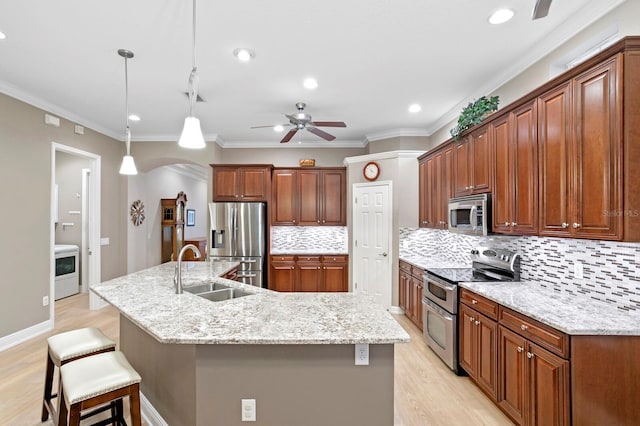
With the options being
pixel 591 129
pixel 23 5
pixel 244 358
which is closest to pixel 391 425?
pixel 244 358

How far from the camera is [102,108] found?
4.26 m

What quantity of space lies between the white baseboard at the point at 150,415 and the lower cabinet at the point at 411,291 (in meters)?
2.99

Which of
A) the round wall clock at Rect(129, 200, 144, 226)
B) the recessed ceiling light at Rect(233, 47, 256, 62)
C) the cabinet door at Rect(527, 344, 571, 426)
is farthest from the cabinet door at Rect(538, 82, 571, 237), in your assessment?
the round wall clock at Rect(129, 200, 144, 226)

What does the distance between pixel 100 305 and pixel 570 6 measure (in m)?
6.79

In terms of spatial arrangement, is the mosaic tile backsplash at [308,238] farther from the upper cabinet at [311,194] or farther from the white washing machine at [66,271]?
the white washing machine at [66,271]

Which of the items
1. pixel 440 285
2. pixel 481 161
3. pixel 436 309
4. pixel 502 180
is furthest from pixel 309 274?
pixel 502 180

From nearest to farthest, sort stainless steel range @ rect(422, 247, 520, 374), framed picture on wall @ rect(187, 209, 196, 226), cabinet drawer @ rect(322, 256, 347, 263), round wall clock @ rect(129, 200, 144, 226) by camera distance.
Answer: stainless steel range @ rect(422, 247, 520, 374) → cabinet drawer @ rect(322, 256, 347, 263) → round wall clock @ rect(129, 200, 144, 226) → framed picture on wall @ rect(187, 209, 196, 226)

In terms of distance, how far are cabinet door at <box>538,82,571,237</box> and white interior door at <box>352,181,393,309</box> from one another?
260cm

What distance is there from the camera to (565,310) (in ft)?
6.46

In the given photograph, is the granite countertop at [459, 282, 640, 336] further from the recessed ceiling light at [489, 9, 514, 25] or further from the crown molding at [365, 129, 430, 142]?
the crown molding at [365, 129, 430, 142]

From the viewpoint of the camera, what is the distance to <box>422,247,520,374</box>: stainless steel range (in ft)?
9.55

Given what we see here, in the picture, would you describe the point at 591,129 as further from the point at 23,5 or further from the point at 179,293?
the point at 23,5

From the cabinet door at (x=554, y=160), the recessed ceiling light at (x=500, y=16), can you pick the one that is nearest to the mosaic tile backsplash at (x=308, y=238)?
the cabinet door at (x=554, y=160)

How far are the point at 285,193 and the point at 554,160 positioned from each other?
13.5ft
